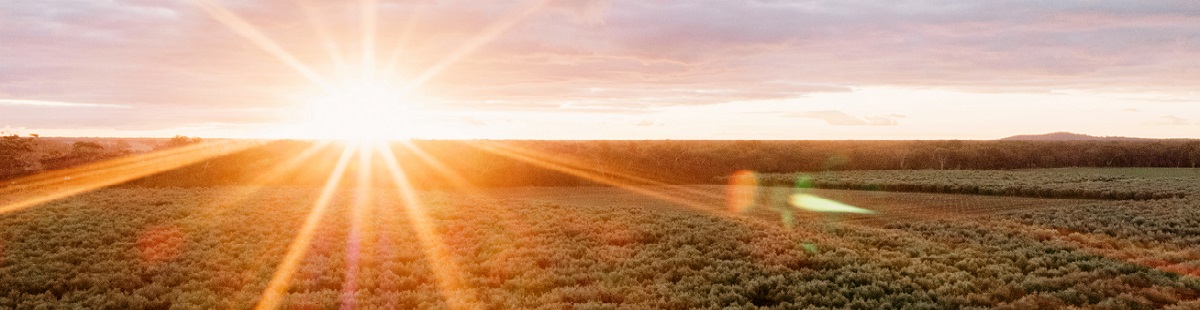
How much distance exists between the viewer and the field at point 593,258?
1438 centimetres

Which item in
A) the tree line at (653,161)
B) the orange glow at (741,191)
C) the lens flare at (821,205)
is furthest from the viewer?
the tree line at (653,161)

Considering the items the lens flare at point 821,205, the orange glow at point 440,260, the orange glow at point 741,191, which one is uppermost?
the orange glow at point 440,260

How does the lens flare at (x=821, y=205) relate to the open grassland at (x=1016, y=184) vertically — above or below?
below

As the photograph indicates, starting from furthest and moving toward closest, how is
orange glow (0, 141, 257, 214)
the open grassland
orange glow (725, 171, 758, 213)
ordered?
orange glow (0, 141, 257, 214) < the open grassland < orange glow (725, 171, 758, 213)

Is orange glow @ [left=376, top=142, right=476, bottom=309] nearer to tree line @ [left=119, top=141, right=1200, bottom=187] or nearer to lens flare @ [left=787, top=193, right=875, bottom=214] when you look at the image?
lens flare @ [left=787, top=193, right=875, bottom=214]

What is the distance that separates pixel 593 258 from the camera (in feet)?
60.4

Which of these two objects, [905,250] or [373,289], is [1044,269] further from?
[373,289]

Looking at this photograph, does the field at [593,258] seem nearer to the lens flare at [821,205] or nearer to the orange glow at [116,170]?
the lens flare at [821,205]

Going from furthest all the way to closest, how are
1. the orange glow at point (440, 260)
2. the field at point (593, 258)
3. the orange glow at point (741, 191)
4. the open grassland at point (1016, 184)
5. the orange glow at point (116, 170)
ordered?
the orange glow at point (116, 170) → the open grassland at point (1016, 184) → the orange glow at point (741, 191) → the field at point (593, 258) → the orange glow at point (440, 260)

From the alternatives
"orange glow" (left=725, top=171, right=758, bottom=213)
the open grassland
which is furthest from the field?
the open grassland

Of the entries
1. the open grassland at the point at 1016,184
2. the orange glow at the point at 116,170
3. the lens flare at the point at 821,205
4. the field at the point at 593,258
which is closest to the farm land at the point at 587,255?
the field at the point at 593,258

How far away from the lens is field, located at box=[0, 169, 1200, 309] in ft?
47.2

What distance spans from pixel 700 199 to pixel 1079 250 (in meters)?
20.7

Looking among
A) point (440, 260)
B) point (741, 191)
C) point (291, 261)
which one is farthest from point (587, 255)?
point (741, 191)
